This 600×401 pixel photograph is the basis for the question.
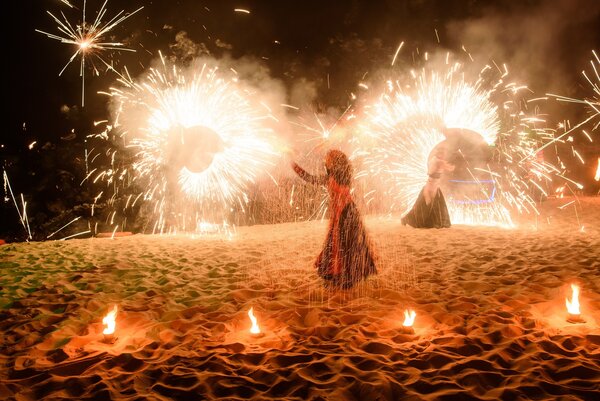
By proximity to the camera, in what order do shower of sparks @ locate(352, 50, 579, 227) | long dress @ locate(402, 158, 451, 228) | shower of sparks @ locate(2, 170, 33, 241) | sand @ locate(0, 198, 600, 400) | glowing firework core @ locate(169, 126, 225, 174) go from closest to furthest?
sand @ locate(0, 198, 600, 400) → glowing firework core @ locate(169, 126, 225, 174) → long dress @ locate(402, 158, 451, 228) → shower of sparks @ locate(352, 50, 579, 227) → shower of sparks @ locate(2, 170, 33, 241)

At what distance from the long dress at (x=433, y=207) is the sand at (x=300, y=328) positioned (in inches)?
Answer: 102

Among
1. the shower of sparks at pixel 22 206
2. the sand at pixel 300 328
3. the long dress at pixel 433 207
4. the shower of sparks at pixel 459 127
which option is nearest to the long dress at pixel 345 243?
the sand at pixel 300 328

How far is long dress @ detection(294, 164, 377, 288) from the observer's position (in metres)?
4.66

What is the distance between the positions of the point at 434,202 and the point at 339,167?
208 inches

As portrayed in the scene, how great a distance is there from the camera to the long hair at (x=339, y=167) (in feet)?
15.2

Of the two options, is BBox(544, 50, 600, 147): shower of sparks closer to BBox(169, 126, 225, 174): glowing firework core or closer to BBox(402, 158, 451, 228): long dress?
BBox(402, 158, 451, 228): long dress

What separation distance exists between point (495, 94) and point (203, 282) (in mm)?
13671

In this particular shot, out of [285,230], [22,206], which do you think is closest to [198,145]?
[285,230]

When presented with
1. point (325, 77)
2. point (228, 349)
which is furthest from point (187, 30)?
point (228, 349)

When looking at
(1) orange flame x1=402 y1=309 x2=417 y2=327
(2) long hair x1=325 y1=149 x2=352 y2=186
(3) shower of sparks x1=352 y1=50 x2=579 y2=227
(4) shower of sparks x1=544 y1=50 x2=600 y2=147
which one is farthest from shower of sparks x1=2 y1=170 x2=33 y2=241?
(4) shower of sparks x1=544 y1=50 x2=600 y2=147

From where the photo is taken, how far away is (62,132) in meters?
13.6

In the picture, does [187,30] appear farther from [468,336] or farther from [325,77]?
[468,336]

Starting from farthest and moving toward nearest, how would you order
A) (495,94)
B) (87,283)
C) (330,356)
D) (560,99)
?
1. (560,99)
2. (495,94)
3. (87,283)
4. (330,356)

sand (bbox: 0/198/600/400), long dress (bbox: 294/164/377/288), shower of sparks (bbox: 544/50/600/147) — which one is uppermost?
shower of sparks (bbox: 544/50/600/147)
